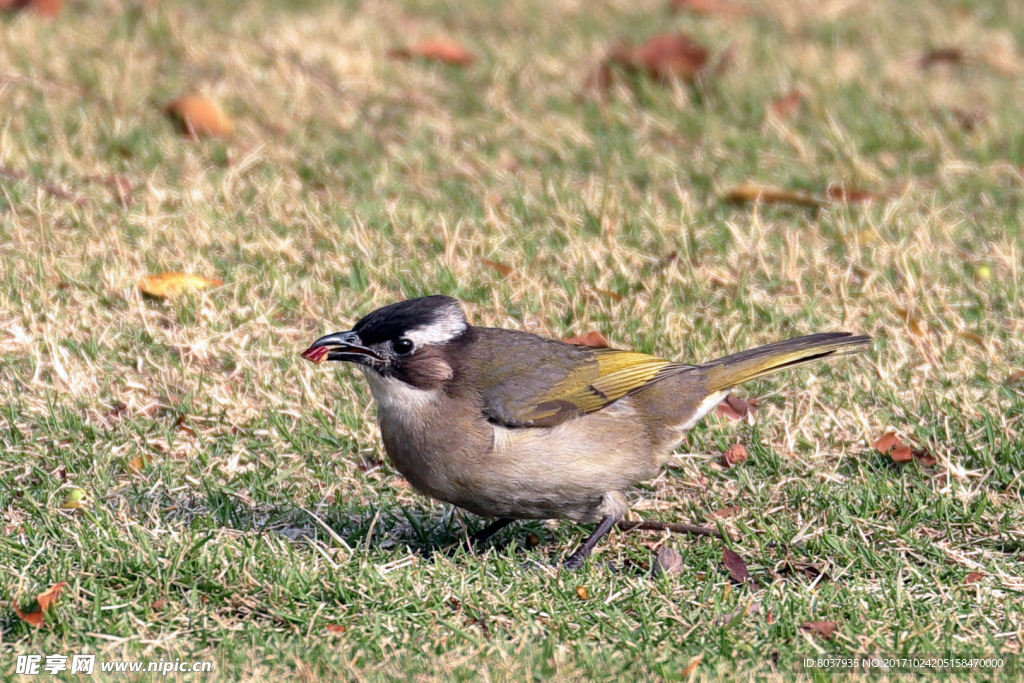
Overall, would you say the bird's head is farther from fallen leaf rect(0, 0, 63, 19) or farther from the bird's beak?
fallen leaf rect(0, 0, 63, 19)

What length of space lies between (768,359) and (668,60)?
4.68m

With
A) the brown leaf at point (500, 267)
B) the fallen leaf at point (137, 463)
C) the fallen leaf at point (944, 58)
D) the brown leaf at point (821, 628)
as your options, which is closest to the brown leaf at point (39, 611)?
the fallen leaf at point (137, 463)

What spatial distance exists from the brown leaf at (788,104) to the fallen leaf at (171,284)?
14.9ft

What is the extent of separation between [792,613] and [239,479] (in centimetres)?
246

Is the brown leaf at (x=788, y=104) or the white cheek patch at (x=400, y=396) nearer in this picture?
the white cheek patch at (x=400, y=396)

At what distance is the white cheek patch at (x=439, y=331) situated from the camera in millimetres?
5145

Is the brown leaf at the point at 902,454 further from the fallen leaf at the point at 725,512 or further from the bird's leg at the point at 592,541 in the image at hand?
the bird's leg at the point at 592,541

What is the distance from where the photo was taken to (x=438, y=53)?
10219 millimetres

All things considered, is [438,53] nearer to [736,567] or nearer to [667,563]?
[667,563]

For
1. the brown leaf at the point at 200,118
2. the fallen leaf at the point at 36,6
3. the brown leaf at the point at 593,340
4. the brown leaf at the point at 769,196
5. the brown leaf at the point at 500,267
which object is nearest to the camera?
the brown leaf at the point at 593,340

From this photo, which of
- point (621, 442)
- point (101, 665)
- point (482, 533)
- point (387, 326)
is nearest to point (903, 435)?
point (621, 442)

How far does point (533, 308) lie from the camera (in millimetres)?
6980

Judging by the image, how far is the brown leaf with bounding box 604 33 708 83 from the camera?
32.1 feet

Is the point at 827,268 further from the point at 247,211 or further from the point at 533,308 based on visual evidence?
the point at 247,211
